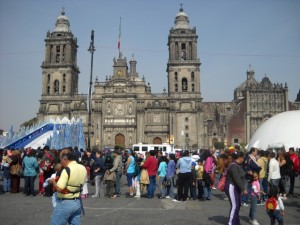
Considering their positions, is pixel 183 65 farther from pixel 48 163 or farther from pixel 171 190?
pixel 48 163

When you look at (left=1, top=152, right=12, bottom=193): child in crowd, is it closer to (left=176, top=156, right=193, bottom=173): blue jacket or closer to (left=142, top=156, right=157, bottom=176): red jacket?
(left=142, top=156, right=157, bottom=176): red jacket

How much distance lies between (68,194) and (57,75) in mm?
56998

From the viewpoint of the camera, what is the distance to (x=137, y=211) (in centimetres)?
1016

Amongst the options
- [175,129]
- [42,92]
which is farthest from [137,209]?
[42,92]

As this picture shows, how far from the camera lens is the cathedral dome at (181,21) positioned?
6020cm

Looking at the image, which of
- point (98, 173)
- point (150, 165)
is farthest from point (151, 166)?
point (98, 173)

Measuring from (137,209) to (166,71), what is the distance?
54449mm

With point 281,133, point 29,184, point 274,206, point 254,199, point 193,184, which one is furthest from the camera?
point 281,133

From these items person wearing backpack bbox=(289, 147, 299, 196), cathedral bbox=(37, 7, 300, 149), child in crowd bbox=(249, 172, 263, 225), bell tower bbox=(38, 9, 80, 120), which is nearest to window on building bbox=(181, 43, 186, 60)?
cathedral bbox=(37, 7, 300, 149)

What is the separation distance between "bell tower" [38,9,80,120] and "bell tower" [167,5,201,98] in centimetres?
1703

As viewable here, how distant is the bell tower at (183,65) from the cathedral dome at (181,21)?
2.09ft

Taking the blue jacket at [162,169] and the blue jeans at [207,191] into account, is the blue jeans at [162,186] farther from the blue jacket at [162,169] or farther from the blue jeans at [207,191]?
the blue jeans at [207,191]

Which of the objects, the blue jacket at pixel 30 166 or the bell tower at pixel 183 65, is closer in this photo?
the blue jacket at pixel 30 166

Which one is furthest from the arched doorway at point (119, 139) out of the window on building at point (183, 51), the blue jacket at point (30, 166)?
the blue jacket at point (30, 166)
